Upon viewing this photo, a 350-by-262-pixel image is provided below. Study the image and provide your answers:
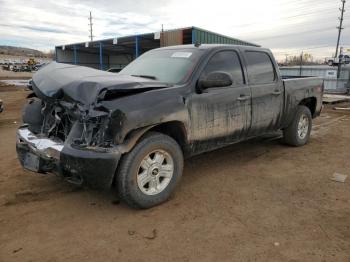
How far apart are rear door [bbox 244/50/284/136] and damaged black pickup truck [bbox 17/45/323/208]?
0.06ft

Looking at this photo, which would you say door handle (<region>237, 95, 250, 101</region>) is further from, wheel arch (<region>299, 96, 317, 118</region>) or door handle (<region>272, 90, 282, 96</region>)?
wheel arch (<region>299, 96, 317, 118</region>)

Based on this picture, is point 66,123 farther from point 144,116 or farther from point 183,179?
point 183,179

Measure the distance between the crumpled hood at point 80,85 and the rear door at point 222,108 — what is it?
24.2 inches

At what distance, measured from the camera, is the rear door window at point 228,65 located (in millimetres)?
4598

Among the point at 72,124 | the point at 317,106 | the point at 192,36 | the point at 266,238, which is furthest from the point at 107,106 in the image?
the point at 192,36

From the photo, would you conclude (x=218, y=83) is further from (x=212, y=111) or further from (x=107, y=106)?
(x=107, y=106)

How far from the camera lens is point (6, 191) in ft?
14.3

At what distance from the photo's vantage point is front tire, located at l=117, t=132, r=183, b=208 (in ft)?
11.6

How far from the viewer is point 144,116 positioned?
11.6ft

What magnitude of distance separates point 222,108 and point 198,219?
63.6 inches

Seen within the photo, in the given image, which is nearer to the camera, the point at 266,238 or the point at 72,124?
the point at 266,238

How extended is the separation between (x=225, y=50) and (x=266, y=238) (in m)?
2.74

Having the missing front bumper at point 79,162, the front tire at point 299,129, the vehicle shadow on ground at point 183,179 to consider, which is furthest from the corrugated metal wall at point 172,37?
the missing front bumper at point 79,162

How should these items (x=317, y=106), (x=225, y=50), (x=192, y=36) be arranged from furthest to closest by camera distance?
(x=192, y=36), (x=317, y=106), (x=225, y=50)
